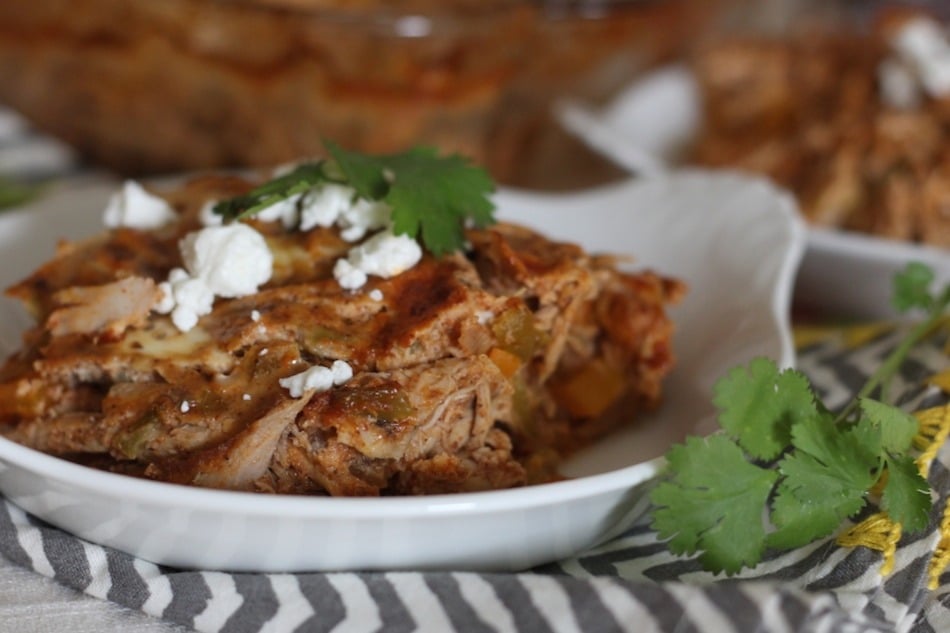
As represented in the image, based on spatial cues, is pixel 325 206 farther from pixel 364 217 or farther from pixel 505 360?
pixel 505 360

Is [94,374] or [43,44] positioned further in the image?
[43,44]

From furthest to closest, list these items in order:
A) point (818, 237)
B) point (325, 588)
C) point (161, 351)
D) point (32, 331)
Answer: point (818, 237), point (32, 331), point (161, 351), point (325, 588)

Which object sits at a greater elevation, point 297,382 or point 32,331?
point 297,382

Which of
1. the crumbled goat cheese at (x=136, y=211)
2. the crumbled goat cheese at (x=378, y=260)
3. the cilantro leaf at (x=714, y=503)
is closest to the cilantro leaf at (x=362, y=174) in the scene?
the crumbled goat cheese at (x=378, y=260)

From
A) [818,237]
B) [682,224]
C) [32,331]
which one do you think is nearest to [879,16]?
[818,237]

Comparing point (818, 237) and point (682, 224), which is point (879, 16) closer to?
point (818, 237)
